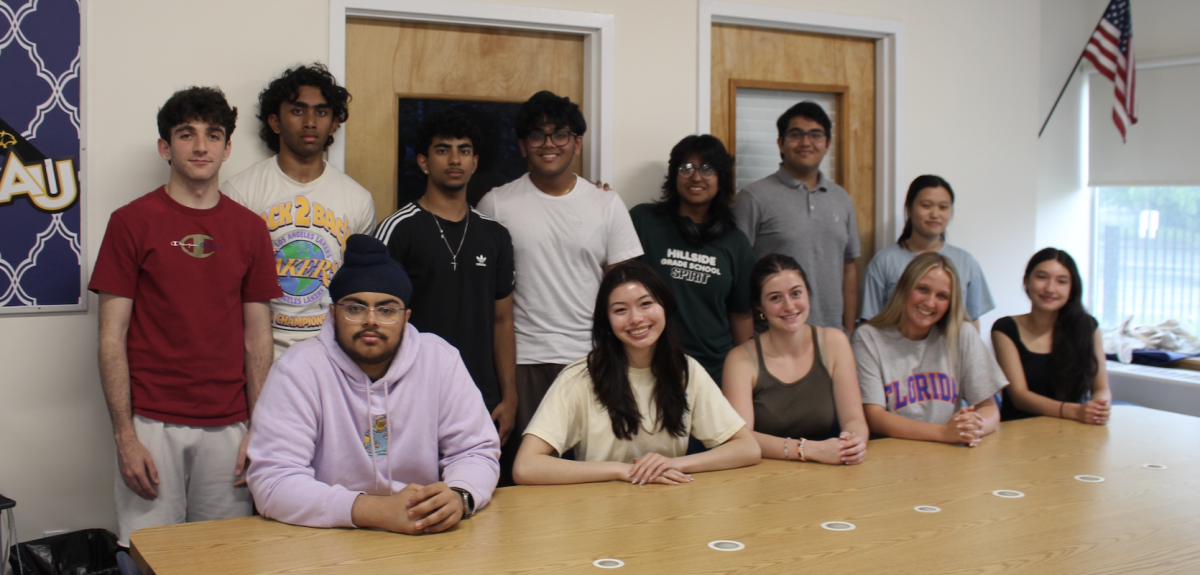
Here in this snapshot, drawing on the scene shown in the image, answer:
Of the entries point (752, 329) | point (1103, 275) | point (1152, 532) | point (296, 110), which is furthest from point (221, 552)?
point (1103, 275)

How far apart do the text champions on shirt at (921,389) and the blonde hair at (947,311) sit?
0.20ft

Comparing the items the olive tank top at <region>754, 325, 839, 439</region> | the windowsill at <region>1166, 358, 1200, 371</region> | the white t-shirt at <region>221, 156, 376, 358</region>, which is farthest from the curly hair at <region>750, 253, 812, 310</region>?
the windowsill at <region>1166, 358, 1200, 371</region>

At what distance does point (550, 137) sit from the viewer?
107 inches

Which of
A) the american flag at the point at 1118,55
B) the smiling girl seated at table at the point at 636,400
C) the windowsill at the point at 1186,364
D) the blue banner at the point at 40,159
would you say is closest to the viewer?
the smiling girl seated at table at the point at 636,400

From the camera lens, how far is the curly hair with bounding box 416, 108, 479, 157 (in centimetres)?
254

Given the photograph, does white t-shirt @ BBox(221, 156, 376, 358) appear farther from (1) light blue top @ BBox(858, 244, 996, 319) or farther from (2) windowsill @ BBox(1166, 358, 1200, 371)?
(2) windowsill @ BBox(1166, 358, 1200, 371)

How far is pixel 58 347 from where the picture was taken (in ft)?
8.59

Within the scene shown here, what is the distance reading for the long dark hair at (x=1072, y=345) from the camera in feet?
9.57

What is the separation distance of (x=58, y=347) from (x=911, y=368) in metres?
2.58

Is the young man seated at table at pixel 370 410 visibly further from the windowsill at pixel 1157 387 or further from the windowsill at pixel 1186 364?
the windowsill at pixel 1186 364

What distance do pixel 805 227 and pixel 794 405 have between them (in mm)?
998

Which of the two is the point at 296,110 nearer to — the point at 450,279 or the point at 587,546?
the point at 450,279

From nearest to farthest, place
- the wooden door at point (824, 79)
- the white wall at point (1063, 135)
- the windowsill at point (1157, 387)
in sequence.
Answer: the wooden door at point (824, 79) < the windowsill at point (1157, 387) < the white wall at point (1063, 135)

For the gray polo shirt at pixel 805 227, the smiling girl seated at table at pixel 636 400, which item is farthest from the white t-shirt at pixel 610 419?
the gray polo shirt at pixel 805 227
